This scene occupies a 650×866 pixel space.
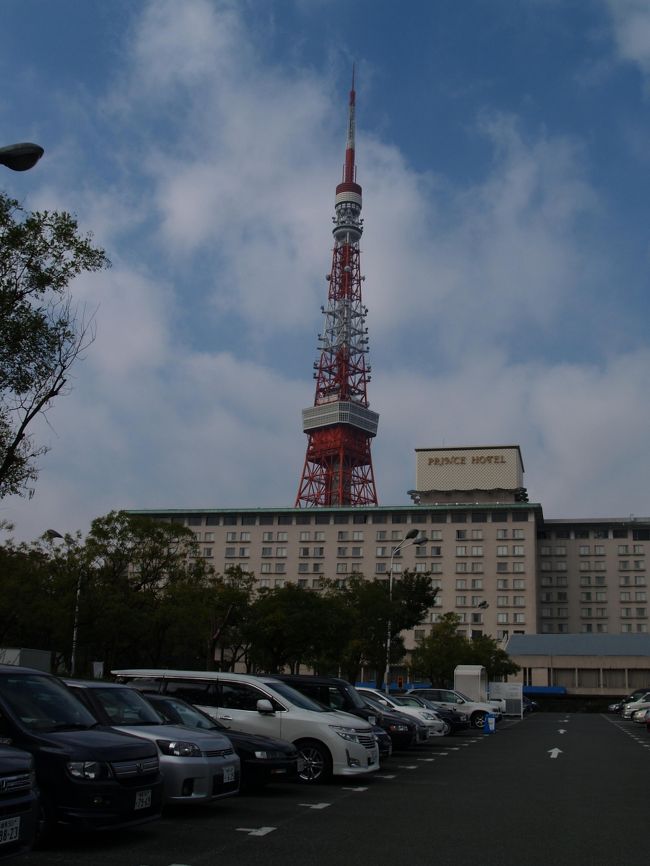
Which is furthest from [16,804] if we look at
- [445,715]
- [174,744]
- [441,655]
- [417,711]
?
[441,655]

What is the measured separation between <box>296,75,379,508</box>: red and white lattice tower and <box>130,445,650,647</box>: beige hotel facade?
525 cm

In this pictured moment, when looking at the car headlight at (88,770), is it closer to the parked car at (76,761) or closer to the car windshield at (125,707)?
the parked car at (76,761)

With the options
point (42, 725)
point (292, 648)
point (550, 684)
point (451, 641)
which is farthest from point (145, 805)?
point (550, 684)

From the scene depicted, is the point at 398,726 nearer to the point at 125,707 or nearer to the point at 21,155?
the point at 125,707

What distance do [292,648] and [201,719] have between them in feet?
94.9

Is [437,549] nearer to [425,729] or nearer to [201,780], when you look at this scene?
[425,729]

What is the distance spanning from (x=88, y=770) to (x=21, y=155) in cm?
750

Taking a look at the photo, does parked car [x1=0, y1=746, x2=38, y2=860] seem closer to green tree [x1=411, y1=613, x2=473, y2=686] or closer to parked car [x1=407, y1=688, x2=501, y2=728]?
parked car [x1=407, y1=688, x2=501, y2=728]

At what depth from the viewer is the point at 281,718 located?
14.5 meters

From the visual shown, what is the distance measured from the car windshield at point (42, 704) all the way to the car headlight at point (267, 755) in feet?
12.5

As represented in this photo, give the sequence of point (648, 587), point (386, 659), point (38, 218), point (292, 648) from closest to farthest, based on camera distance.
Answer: point (38, 218), point (292, 648), point (386, 659), point (648, 587)

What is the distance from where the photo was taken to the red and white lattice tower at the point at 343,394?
4675 inches

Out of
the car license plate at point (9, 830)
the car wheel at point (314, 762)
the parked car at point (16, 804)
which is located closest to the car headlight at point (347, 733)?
the car wheel at point (314, 762)

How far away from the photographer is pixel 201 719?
42.8ft
